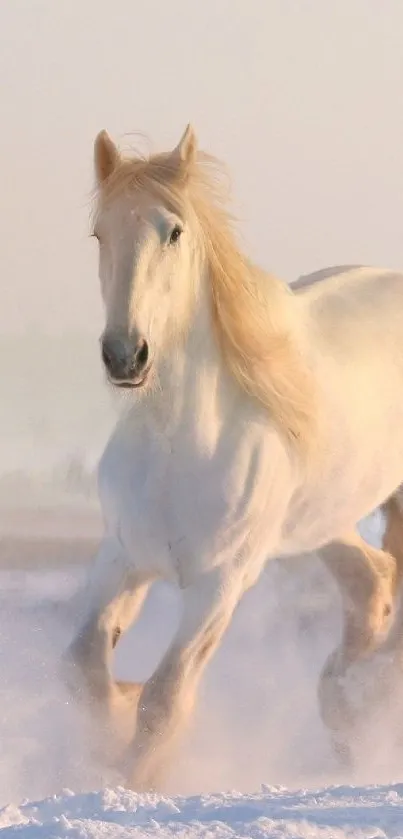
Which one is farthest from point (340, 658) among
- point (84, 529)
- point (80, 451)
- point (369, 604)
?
point (84, 529)

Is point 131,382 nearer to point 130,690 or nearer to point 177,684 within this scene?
point 177,684

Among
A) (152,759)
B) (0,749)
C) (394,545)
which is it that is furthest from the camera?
(394,545)

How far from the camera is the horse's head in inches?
156

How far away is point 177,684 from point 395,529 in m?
2.25

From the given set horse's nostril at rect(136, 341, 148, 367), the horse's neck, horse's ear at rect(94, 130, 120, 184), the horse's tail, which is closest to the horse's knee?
the horse's neck

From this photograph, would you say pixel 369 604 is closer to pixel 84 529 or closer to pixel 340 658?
pixel 340 658

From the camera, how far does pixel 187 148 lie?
4.43 meters

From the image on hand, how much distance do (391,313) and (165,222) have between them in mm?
1912

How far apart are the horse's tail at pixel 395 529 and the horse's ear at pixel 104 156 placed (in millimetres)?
2405

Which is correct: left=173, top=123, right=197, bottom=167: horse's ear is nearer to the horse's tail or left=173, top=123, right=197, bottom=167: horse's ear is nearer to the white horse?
the white horse

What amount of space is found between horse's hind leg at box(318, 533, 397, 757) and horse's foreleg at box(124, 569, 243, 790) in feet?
5.12

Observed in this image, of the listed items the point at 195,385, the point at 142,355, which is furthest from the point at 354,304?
the point at 142,355

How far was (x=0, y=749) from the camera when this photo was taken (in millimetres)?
4973

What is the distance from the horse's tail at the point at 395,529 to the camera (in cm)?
632
